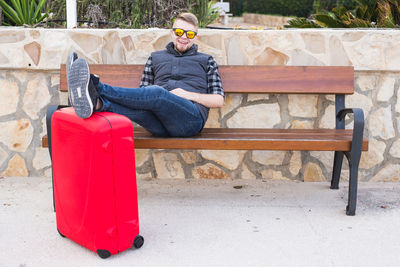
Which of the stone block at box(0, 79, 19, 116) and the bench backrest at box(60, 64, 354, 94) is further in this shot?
the stone block at box(0, 79, 19, 116)

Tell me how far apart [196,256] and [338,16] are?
16.0 ft

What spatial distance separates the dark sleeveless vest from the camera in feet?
12.6

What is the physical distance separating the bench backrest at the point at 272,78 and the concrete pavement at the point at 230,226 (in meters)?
0.84

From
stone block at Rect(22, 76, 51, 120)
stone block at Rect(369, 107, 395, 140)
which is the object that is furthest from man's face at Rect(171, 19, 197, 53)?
stone block at Rect(369, 107, 395, 140)

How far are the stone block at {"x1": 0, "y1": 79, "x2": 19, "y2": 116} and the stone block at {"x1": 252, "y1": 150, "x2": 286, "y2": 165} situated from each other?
7.09 feet

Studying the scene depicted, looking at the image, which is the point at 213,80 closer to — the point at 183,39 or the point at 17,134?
the point at 183,39

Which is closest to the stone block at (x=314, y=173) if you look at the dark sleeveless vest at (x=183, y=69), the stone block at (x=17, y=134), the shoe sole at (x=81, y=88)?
the dark sleeveless vest at (x=183, y=69)

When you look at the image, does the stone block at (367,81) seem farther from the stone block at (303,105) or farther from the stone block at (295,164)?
the stone block at (295,164)

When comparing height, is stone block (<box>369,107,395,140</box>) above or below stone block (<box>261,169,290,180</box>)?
above

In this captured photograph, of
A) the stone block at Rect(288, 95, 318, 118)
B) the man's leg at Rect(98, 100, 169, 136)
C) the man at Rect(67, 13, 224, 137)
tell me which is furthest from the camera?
the stone block at Rect(288, 95, 318, 118)

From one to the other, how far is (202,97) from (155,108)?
51 cm

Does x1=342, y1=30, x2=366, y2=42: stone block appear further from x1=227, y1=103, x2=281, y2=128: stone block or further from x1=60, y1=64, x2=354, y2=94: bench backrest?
x1=227, y1=103, x2=281, y2=128: stone block

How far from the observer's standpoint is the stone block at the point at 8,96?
14.1ft

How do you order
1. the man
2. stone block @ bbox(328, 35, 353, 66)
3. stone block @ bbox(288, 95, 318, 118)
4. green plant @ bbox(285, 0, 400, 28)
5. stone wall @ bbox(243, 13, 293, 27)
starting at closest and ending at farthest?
the man
stone block @ bbox(328, 35, 353, 66)
stone block @ bbox(288, 95, 318, 118)
green plant @ bbox(285, 0, 400, 28)
stone wall @ bbox(243, 13, 293, 27)
